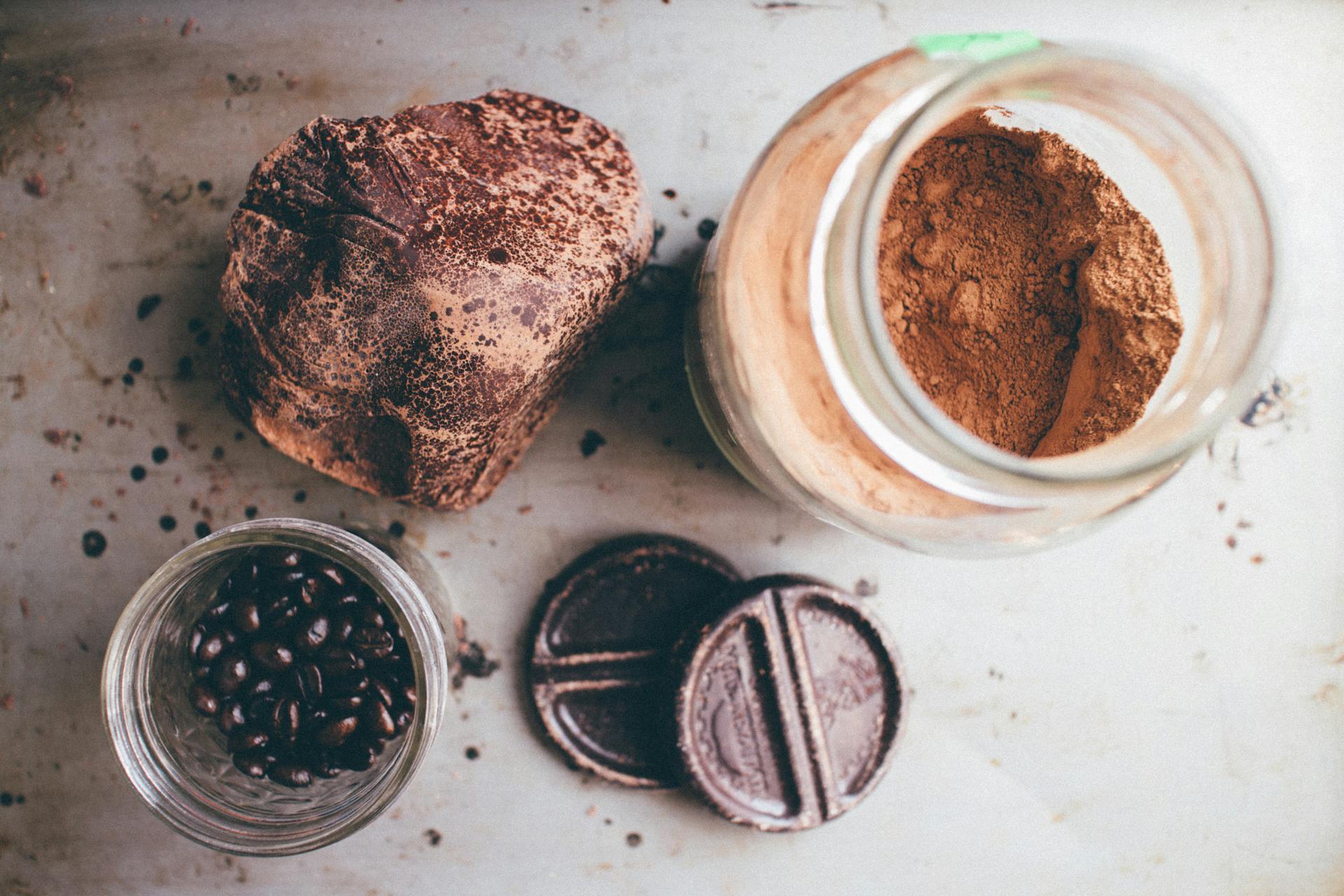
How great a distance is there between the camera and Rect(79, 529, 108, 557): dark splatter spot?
2.85 ft

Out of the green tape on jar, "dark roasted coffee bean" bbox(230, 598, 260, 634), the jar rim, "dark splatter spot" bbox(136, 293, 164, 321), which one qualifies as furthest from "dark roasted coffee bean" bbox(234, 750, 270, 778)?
the green tape on jar

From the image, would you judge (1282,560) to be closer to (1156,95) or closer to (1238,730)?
(1238,730)

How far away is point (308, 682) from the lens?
0.71 m

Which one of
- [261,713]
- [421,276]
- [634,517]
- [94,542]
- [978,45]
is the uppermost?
[978,45]

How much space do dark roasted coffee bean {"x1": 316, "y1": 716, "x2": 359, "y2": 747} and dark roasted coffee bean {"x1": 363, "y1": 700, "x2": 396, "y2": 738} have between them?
10 millimetres

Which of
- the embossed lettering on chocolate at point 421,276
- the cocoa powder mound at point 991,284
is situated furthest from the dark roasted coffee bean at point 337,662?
the cocoa powder mound at point 991,284

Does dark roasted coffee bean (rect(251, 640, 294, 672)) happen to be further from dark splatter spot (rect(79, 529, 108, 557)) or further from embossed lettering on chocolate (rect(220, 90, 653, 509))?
dark splatter spot (rect(79, 529, 108, 557))

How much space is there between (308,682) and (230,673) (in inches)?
2.5

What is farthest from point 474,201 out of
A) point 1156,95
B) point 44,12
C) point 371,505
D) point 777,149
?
point 44,12

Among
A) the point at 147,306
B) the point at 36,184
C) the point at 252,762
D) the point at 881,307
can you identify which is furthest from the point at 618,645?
the point at 36,184

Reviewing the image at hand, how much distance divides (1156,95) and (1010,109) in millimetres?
118

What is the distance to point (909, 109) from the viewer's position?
1.63ft

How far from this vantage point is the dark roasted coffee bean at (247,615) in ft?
2.30

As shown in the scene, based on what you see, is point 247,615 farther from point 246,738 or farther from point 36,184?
point 36,184
